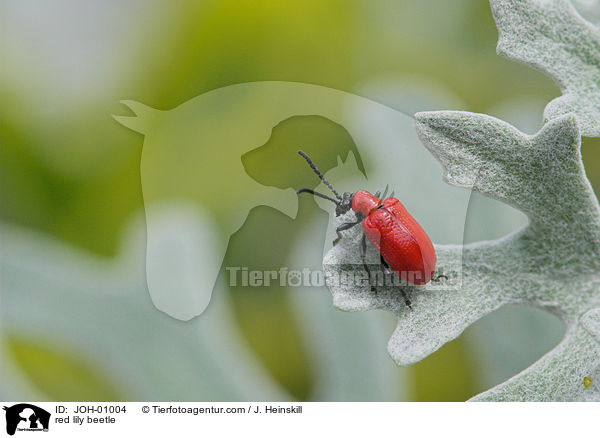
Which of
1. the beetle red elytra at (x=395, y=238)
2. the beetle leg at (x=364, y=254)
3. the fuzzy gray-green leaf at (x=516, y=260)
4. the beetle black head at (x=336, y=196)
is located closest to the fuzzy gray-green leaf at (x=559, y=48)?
the fuzzy gray-green leaf at (x=516, y=260)

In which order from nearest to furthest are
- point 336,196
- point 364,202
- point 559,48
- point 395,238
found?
point 559,48 < point 395,238 < point 364,202 < point 336,196

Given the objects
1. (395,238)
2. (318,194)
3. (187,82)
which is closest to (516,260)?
(395,238)

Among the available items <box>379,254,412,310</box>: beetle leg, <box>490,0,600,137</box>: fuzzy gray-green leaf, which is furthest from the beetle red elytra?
<box>490,0,600,137</box>: fuzzy gray-green leaf

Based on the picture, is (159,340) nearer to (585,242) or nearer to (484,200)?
(484,200)

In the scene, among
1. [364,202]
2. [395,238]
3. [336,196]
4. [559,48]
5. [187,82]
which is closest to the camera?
[559,48]

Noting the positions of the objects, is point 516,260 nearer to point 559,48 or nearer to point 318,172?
point 559,48

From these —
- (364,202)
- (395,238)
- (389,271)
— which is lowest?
(389,271)
